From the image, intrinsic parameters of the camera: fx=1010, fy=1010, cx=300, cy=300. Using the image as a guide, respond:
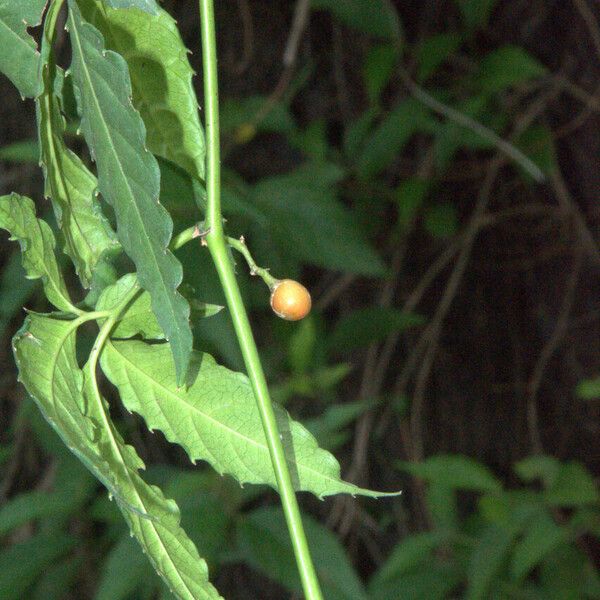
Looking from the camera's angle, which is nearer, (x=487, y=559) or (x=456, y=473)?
(x=487, y=559)

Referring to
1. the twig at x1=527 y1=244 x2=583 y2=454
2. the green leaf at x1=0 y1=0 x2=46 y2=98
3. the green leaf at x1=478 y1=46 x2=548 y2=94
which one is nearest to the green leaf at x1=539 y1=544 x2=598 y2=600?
the twig at x1=527 y1=244 x2=583 y2=454

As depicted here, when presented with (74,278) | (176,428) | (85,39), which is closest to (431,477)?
(74,278)

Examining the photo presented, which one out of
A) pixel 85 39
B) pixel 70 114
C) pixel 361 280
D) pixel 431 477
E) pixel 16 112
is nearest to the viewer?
pixel 85 39

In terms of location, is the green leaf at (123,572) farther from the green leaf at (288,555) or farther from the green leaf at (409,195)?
the green leaf at (409,195)

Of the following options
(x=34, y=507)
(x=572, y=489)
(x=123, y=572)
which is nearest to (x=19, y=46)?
(x=123, y=572)

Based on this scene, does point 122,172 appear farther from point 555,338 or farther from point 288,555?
point 555,338

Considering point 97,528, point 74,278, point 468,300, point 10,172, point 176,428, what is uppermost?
point 176,428

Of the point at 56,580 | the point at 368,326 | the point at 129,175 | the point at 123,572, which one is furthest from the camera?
the point at 368,326

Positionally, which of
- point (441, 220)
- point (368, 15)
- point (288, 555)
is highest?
point (368, 15)

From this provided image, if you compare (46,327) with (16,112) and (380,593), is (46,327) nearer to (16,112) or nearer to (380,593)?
(380,593)
